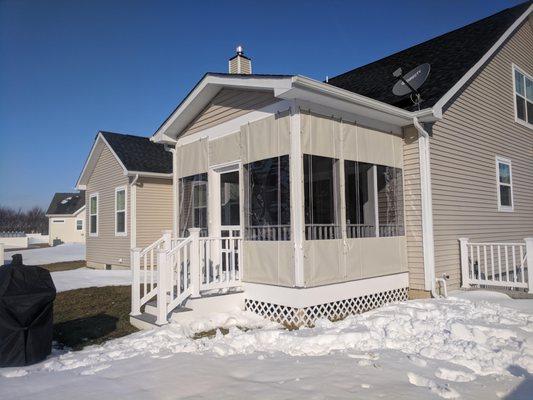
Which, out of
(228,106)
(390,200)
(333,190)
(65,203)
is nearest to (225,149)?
(228,106)

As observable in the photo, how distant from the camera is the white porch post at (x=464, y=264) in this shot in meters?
8.59

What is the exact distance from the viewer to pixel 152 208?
1470cm

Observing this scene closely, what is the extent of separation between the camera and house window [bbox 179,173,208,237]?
8438mm

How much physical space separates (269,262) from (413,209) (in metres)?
3.18

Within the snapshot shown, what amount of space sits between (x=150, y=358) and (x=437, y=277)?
562 cm

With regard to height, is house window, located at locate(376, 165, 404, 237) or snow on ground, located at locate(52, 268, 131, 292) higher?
house window, located at locate(376, 165, 404, 237)

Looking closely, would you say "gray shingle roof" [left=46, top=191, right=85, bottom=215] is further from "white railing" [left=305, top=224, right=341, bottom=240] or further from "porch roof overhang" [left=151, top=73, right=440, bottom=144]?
"white railing" [left=305, top=224, right=341, bottom=240]

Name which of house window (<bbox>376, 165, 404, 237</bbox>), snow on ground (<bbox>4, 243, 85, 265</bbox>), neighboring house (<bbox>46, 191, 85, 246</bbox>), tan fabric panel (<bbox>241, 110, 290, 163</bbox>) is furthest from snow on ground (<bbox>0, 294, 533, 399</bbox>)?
neighboring house (<bbox>46, 191, 85, 246</bbox>)

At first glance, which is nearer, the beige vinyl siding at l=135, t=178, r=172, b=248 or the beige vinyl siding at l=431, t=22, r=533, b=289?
the beige vinyl siding at l=431, t=22, r=533, b=289

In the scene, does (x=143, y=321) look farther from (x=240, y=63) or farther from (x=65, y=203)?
(x=65, y=203)

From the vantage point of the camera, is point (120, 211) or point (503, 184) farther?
point (120, 211)

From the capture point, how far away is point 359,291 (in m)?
7.00

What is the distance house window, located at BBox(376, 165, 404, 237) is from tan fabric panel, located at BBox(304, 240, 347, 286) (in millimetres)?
1328

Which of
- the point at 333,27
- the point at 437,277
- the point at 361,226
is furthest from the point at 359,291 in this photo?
the point at 333,27
